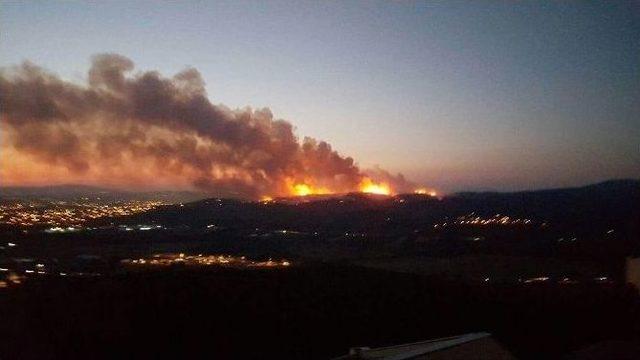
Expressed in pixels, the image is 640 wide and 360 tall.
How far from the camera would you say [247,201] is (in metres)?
61.6

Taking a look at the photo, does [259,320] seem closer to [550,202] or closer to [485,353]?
[485,353]

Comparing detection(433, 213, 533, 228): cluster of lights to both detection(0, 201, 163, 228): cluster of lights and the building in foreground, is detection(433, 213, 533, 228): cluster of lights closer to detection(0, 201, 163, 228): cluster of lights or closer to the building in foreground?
detection(0, 201, 163, 228): cluster of lights

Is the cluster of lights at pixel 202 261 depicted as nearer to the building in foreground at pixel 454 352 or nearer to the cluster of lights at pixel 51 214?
the cluster of lights at pixel 51 214

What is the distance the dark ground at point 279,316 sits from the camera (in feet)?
45.5

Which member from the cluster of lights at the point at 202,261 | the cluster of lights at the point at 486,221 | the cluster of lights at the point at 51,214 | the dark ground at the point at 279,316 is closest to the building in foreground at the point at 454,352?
the dark ground at the point at 279,316

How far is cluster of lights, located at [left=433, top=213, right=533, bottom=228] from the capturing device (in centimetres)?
4995

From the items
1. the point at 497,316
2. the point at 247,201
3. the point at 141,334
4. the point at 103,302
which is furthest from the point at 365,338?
the point at 247,201


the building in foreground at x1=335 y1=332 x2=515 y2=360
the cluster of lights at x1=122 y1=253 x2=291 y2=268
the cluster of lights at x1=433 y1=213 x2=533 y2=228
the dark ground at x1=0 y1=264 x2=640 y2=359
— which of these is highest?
the cluster of lights at x1=433 y1=213 x2=533 y2=228

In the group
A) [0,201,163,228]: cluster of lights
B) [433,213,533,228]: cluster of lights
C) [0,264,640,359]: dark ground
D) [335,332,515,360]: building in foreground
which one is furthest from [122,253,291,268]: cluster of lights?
[433,213,533,228]: cluster of lights

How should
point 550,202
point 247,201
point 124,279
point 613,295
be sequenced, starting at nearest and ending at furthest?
point 613,295 < point 124,279 < point 550,202 < point 247,201

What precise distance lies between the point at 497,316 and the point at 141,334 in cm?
1131

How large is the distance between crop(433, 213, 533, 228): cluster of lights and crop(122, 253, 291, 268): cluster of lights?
24623mm

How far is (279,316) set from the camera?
1666 cm

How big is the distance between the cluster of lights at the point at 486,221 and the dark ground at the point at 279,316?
28537 millimetres
